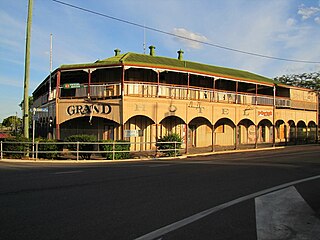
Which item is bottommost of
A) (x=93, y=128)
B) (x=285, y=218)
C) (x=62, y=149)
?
(x=285, y=218)

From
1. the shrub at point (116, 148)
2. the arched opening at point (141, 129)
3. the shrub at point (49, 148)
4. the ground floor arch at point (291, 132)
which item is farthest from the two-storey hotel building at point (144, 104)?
the ground floor arch at point (291, 132)

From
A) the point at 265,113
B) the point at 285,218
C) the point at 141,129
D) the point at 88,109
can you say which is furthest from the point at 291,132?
the point at 285,218

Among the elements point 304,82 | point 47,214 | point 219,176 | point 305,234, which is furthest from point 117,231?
point 304,82

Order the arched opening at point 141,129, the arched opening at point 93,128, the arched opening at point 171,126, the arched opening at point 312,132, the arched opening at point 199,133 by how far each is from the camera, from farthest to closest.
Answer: the arched opening at point 312,132 < the arched opening at point 199,133 < the arched opening at point 171,126 < the arched opening at point 141,129 < the arched opening at point 93,128

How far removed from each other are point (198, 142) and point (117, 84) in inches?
381

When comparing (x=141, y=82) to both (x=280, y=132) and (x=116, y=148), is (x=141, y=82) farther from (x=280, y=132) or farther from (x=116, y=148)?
(x=280, y=132)

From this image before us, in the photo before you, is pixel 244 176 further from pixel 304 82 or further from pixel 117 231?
pixel 304 82

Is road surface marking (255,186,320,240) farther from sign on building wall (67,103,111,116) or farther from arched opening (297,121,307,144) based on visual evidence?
arched opening (297,121,307,144)

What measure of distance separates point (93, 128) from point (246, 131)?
1628 centimetres

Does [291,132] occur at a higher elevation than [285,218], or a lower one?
higher

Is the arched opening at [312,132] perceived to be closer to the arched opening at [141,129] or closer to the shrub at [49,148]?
the arched opening at [141,129]

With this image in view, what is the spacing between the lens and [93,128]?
77.1ft

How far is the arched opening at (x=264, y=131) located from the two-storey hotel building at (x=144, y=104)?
2.62 m

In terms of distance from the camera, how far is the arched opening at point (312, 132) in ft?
122
